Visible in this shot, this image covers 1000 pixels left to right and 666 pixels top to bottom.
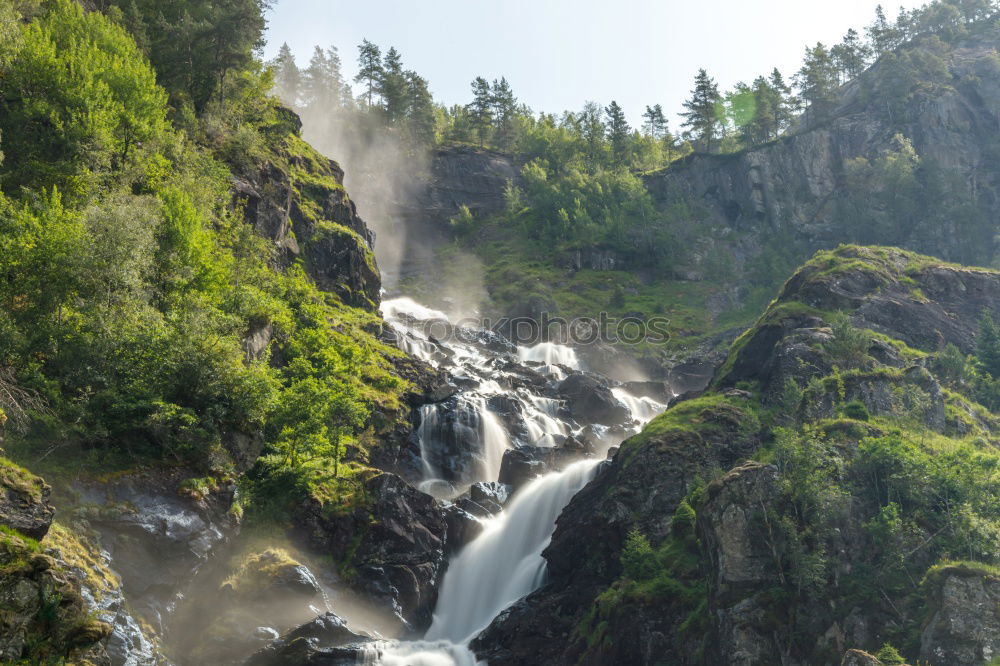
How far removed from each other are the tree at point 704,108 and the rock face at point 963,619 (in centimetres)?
10651

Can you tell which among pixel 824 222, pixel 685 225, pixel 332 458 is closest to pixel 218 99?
pixel 332 458

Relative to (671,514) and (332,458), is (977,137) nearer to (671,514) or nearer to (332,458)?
(671,514)

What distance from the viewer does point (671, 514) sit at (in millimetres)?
36406

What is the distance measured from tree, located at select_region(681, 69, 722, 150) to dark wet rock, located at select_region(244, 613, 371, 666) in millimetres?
111795

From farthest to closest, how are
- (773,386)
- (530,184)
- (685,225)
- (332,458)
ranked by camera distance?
(530,184)
(685,225)
(773,386)
(332,458)

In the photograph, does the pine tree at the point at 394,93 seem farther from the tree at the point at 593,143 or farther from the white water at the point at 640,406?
the white water at the point at 640,406

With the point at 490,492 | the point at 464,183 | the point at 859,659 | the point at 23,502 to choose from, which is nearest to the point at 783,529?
the point at 859,659

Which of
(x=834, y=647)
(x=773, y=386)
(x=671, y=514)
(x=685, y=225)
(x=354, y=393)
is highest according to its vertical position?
(x=685, y=225)

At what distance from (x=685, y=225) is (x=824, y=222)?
66.5ft

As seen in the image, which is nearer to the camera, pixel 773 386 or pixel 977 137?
pixel 773 386

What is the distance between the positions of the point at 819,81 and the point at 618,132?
34.4 metres

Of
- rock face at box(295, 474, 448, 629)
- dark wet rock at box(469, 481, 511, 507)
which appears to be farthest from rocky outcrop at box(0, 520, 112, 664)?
dark wet rock at box(469, 481, 511, 507)

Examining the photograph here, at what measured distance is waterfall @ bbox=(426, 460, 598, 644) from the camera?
36.4 meters

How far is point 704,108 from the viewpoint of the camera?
397 feet
